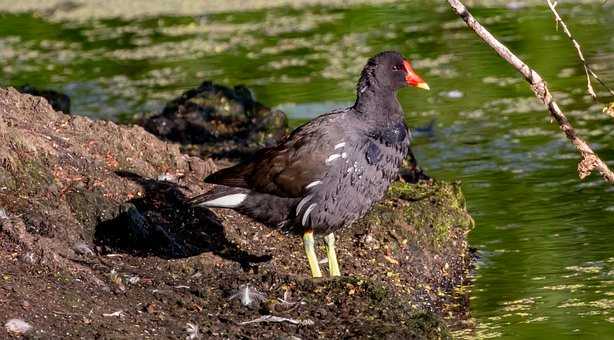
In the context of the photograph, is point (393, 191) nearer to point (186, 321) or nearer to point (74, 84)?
point (186, 321)

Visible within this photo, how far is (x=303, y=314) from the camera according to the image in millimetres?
5574

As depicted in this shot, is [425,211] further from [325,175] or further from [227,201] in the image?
[227,201]

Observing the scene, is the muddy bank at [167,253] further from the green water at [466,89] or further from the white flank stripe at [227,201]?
the green water at [466,89]

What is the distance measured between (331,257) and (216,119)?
11.1 ft

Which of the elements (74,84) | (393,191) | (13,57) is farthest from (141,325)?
(13,57)

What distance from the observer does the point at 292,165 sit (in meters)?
6.35

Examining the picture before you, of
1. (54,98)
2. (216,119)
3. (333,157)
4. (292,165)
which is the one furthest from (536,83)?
(54,98)

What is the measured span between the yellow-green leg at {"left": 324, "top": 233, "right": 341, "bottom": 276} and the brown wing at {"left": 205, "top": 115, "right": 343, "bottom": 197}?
0.94 feet

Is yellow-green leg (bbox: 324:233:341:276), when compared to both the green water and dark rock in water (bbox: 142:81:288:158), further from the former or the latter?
dark rock in water (bbox: 142:81:288:158)

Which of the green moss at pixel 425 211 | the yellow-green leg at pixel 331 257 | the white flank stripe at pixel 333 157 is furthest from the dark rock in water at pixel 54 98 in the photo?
the white flank stripe at pixel 333 157

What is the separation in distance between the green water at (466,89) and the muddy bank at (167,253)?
48 centimetres

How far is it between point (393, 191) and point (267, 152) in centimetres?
117

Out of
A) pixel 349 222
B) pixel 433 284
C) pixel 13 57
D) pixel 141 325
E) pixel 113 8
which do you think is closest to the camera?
pixel 141 325

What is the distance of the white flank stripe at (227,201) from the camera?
249 inches
